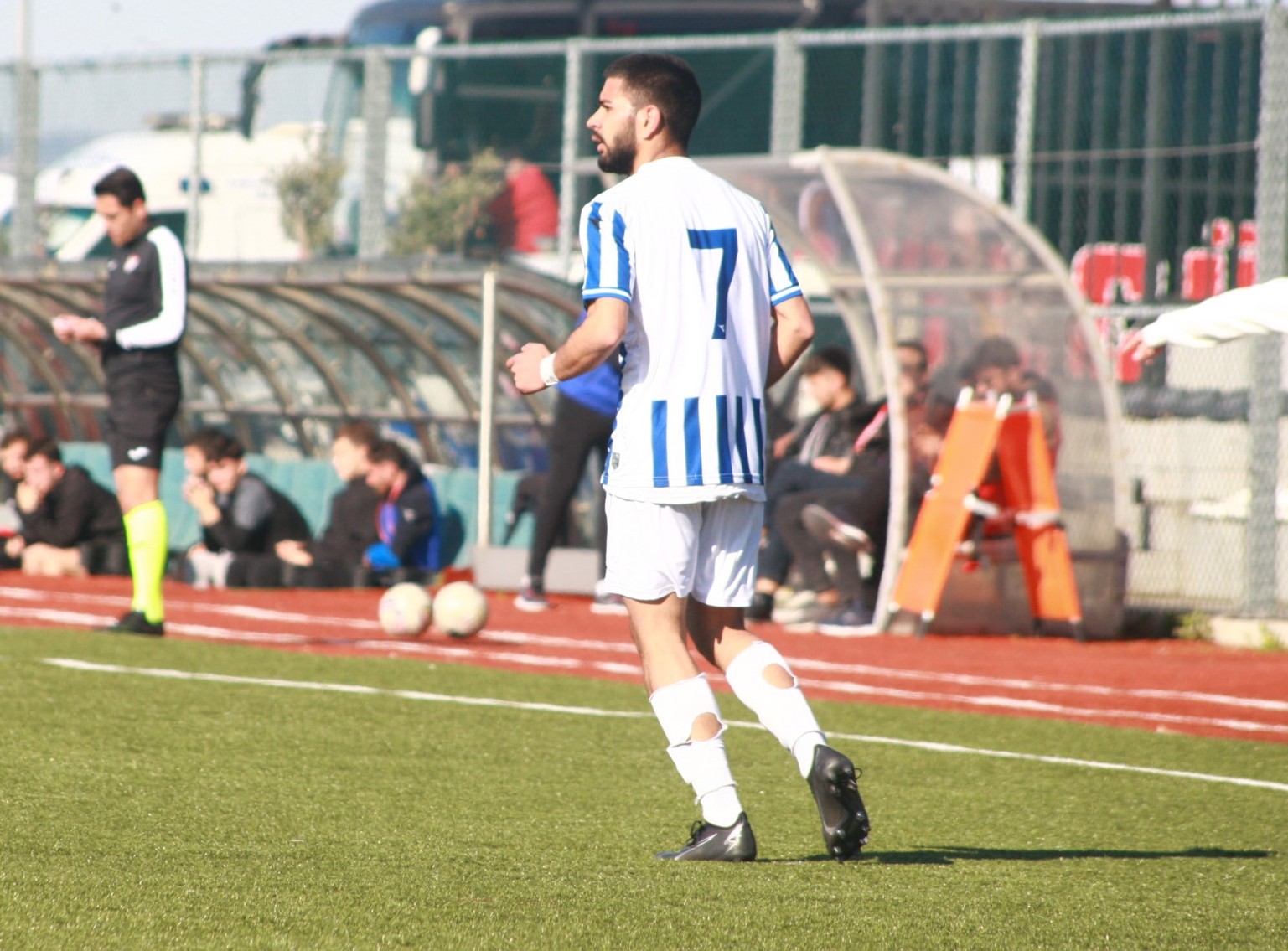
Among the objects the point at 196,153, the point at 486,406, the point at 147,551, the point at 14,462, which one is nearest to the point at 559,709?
the point at 147,551

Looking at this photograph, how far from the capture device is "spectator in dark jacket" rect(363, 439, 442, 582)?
13.7 meters

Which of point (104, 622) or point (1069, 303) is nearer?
point (104, 622)

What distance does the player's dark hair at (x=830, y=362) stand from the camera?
473 inches

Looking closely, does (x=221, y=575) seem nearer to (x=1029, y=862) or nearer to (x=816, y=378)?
(x=816, y=378)

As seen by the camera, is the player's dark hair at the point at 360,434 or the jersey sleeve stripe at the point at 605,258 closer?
the jersey sleeve stripe at the point at 605,258

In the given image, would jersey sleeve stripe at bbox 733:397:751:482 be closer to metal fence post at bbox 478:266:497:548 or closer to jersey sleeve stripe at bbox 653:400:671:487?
jersey sleeve stripe at bbox 653:400:671:487

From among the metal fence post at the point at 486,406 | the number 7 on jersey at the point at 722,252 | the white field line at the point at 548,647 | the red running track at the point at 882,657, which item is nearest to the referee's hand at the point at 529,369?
the number 7 on jersey at the point at 722,252

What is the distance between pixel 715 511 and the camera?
15.8 ft

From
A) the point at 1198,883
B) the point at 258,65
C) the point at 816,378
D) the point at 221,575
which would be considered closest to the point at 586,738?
the point at 1198,883

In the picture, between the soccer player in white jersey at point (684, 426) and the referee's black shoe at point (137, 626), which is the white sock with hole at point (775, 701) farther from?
the referee's black shoe at point (137, 626)

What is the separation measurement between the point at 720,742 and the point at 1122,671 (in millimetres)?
5902

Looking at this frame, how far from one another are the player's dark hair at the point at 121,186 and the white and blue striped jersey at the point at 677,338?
5.12 meters

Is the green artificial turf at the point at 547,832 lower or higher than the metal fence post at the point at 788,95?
lower

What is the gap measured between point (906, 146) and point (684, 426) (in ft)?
34.7
